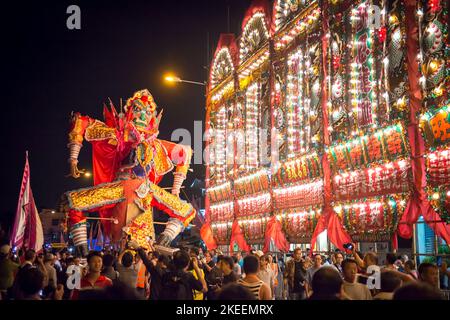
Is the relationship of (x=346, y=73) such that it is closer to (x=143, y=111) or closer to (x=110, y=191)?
(x=143, y=111)

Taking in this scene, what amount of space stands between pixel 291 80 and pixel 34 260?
11.7m

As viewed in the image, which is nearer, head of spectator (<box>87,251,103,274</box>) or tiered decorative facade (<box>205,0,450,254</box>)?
head of spectator (<box>87,251,103,274</box>)

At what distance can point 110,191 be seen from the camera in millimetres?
14242

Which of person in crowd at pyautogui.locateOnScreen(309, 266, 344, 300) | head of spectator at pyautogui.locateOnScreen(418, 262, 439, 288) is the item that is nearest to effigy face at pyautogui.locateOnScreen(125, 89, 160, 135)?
head of spectator at pyautogui.locateOnScreen(418, 262, 439, 288)

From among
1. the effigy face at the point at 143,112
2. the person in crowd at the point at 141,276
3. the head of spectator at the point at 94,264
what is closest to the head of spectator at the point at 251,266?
the head of spectator at the point at 94,264

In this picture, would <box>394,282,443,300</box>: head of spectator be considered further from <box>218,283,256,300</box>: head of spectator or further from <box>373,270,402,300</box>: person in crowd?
<box>373,270,402,300</box>: person in crowd

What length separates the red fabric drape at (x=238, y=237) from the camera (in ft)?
74.1

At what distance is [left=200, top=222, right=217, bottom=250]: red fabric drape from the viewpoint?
2595cm

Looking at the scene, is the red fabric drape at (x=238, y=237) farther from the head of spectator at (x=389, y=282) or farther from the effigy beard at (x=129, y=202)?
the head of spectator at (x=389, y=282)

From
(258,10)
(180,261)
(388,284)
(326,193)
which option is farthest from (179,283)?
(258,10)

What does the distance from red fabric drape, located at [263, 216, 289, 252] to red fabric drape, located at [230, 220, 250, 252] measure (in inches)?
124

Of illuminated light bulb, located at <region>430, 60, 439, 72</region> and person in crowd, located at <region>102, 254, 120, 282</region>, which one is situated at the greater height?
illuminated light bulb, located at <region>430, 60, 439, 72</region>

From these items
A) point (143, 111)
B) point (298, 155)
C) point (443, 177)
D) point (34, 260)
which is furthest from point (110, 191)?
point (443, 177)

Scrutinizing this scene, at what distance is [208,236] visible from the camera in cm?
2630
